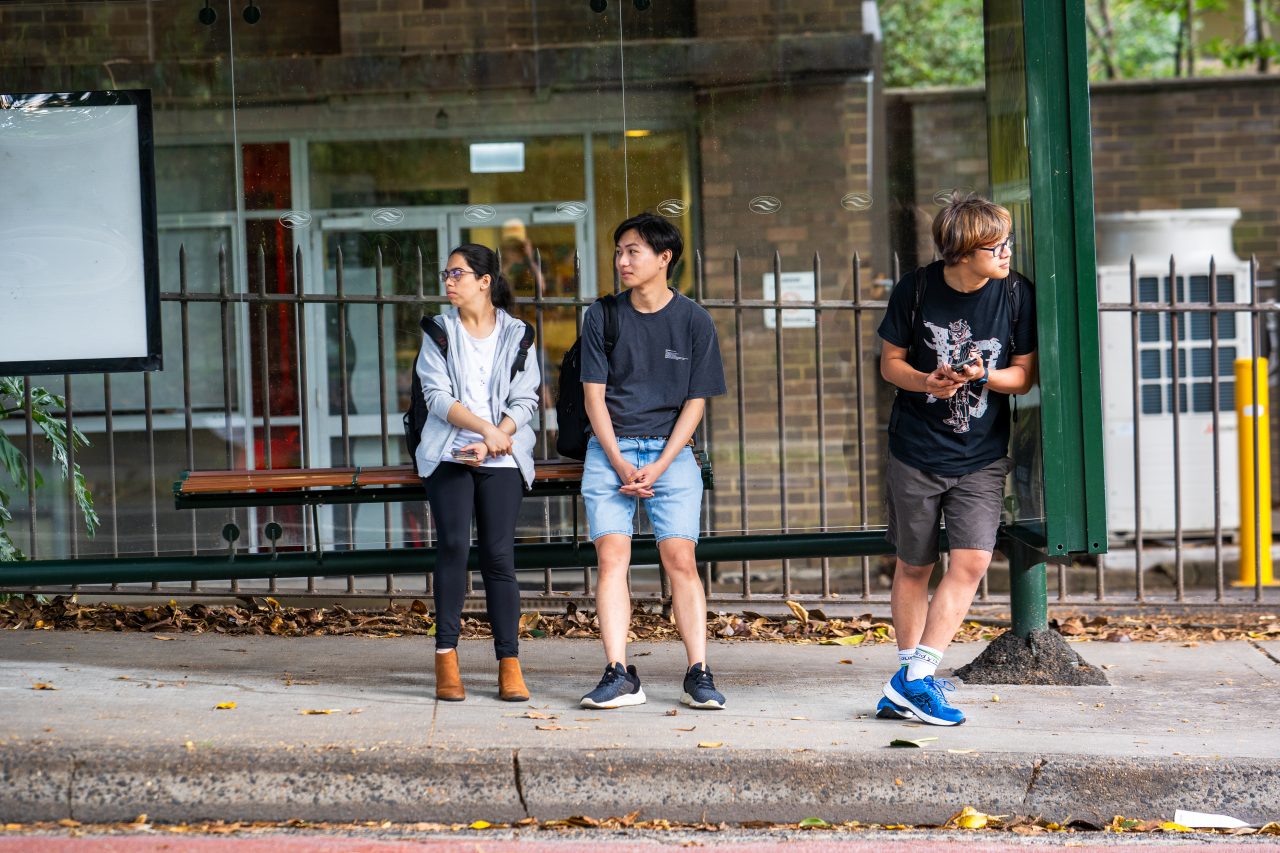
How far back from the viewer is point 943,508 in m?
5.04

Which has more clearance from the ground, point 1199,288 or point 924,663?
point 1199,288

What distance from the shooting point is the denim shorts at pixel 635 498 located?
201 inches

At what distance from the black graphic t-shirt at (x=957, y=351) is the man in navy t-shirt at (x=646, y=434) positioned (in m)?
0.69

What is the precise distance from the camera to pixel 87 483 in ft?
23.5

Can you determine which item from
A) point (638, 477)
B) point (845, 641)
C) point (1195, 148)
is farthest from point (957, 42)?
point (638, 477)

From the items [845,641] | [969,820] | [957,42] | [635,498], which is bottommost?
[969,820]

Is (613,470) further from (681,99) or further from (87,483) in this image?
(87,483)

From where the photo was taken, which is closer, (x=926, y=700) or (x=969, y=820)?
(x=969, y=820)

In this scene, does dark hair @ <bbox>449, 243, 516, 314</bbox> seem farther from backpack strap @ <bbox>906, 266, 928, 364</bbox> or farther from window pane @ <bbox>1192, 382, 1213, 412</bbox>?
window pane @ <bbox>1192, 382, 1213, 412</bbox>

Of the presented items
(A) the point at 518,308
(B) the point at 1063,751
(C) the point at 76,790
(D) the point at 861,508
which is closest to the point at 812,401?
(D) the point at 861,508

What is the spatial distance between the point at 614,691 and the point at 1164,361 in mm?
6836

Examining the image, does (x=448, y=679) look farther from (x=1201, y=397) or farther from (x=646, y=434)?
(x=1201, y=397)

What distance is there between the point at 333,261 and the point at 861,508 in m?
2.73

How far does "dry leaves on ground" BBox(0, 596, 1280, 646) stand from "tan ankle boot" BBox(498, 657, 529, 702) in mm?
1558
